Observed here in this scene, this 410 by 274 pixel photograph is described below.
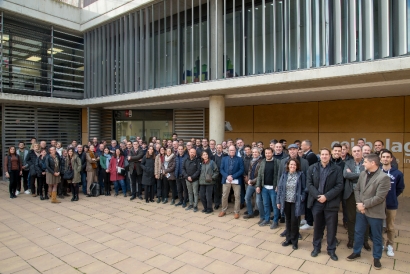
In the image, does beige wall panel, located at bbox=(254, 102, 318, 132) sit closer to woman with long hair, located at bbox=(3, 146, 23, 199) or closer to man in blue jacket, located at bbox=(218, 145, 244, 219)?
man in blue jacket, located at bbox=(218, 145, 244, 219)

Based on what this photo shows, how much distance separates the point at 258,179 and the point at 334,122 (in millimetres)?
4943

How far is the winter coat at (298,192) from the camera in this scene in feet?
14.7

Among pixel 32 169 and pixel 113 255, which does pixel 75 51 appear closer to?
pixel 32 169

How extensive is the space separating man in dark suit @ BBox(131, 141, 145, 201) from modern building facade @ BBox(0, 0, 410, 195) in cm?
230

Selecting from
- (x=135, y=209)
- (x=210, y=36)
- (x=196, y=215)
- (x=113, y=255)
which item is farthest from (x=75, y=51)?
(x=113, y=255)

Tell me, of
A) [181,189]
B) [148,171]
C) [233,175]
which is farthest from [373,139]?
[148,171]

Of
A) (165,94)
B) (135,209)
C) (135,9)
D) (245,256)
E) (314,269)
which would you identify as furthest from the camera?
(135,9)

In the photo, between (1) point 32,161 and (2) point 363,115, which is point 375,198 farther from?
(1) point 32,161

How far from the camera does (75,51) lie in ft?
42.7

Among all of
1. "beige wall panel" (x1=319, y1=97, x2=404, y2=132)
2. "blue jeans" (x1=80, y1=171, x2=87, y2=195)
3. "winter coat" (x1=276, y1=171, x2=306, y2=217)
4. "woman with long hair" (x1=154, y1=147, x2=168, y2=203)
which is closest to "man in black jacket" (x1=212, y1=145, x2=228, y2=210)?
"woman with long hair" (x1=154, y1=147, x2=168, y2=203)

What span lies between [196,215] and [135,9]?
7.89 meters

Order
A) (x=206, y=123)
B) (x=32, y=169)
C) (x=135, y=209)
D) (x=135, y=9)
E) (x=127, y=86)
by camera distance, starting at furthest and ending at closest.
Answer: (x=206, y=123)
(x=127, y=86)
(x=135, y=9)
(x=32, y=169)
(x=135, y=209)

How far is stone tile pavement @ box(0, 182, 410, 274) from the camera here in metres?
4.00

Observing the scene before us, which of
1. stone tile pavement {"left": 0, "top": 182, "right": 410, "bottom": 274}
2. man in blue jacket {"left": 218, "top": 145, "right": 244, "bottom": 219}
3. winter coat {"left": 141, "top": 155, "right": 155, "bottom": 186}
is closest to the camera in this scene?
stone tile pavement {"left": 0, "top": 182, "right": 410, "bottom": 274}
